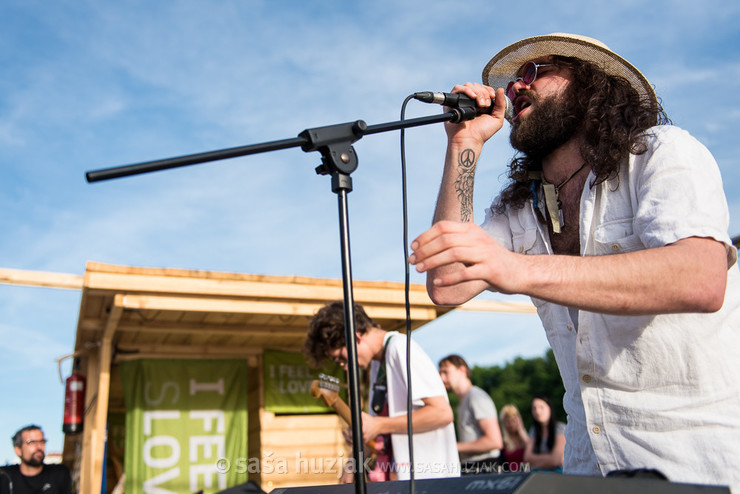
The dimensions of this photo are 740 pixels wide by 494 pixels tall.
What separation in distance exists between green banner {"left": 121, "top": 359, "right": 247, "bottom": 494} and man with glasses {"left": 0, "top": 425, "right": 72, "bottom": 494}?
95 cm

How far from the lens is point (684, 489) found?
1.00 metres

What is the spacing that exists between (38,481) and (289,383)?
2970mm

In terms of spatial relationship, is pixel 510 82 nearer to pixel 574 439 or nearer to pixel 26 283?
pixel 574 439

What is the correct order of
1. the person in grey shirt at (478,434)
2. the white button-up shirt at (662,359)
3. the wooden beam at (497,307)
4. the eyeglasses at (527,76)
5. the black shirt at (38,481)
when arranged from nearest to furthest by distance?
the white button-up shirt at (662,359), the eyeglasses at (527,76), the person in grey shirt at (478,434), the black shirt at (38,481), the wooden beam at (497,307)

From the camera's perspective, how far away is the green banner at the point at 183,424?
712cm

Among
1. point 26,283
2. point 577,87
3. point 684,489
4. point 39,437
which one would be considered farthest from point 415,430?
point 39,437

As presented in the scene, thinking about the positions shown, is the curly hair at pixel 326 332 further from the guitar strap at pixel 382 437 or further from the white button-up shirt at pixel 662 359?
the white button-up shirt at pixel 662 359

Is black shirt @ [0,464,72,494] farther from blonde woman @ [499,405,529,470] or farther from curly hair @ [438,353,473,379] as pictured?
blonde woman @ [499,405,529,470]

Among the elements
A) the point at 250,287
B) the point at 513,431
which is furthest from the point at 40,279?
the point at 513,431

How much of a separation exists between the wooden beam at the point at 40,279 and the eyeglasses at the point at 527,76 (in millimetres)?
5439

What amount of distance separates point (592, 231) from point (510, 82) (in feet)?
2.84

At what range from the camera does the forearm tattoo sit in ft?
7.38

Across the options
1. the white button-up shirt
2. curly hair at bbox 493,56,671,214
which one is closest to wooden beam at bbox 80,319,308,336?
curly hair at bbox 493,56,671,214

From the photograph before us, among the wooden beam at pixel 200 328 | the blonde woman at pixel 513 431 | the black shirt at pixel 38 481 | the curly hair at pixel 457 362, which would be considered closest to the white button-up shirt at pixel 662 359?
the curly hair at pixel 457 362
